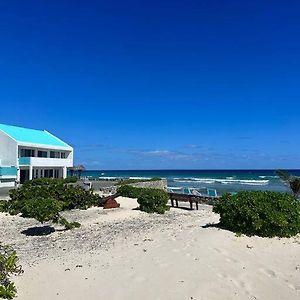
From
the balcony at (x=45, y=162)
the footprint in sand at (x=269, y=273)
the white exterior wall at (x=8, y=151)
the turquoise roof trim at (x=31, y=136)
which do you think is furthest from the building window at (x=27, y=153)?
the footprint in sand at (x=269, y=273)

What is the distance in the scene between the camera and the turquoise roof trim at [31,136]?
41.2 m

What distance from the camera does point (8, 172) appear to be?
1448 inches

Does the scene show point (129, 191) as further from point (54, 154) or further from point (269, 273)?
point (54, 154)

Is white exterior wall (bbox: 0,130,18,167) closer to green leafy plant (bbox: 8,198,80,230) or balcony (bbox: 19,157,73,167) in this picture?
balcony (bbox: 19,157,73,167)

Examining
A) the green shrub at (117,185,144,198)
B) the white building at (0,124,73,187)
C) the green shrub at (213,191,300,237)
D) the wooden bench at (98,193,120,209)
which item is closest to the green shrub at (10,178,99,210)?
the wooden bench at (98,193,120,209)

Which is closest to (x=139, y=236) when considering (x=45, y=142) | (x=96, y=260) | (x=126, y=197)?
(x=96, y=260)

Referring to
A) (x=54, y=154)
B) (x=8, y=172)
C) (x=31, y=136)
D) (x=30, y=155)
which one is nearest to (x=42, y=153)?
(x=31, y=136)

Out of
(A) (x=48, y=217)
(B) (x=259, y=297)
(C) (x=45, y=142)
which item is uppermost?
(C) (x=45, y=142)

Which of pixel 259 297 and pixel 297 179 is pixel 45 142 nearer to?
pixel 297 179

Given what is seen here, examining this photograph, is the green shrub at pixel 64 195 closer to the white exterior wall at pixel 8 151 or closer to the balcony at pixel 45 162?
the white exterior wall at pixel 8 151

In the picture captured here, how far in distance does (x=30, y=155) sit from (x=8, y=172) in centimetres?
625

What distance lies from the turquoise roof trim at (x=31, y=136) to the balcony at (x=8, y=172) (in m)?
3.49

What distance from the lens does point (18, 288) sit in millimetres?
6184

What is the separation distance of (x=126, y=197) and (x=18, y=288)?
60.1 feet
